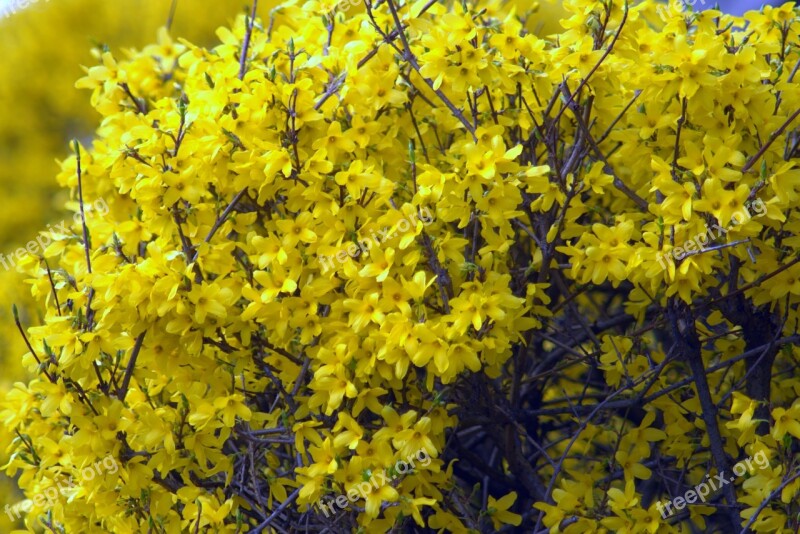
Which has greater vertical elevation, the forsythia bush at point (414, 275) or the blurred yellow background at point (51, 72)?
the blurred yellow background at point (51, 72)

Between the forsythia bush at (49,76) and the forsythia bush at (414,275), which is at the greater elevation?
the forsythia bush at (49,76)

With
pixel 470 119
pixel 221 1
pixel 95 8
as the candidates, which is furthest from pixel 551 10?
pixel 470 119

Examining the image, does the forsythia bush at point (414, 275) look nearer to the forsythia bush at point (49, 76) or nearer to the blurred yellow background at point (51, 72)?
the blurred yellow background at point (51, 72)

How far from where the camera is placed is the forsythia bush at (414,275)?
236 centimetres

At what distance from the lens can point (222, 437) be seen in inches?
94.9

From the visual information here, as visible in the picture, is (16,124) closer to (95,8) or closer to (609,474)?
(95,8)

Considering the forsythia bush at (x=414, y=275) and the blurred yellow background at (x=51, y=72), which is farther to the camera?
the blurred yellow background at (x=51, y=72)

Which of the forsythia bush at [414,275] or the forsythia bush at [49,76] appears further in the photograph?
the forsythia bush at [49,76]

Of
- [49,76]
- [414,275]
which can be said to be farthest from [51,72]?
[414,275]

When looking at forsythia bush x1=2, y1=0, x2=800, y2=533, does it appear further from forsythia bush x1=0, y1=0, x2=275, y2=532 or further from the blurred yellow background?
forsythia bush x1=0, y1=0, x2=275, y2=532

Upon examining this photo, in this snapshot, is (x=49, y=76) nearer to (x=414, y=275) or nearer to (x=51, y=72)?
(x=51, y=72)

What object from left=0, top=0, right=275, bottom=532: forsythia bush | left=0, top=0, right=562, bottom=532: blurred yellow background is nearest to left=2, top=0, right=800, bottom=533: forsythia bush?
left=0, top=0, right=562, bottom=532: blurred yellow background

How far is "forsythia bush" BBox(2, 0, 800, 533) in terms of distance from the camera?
236 centimetres

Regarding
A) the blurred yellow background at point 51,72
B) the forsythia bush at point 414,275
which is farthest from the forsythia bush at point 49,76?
the forsythia bush at point 414,275
